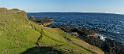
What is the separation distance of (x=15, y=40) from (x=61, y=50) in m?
2.82

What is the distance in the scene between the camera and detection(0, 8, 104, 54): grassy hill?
50.9 feet

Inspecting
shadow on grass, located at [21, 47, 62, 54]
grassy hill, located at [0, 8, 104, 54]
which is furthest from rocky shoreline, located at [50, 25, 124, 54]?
shadow on grass, located at [21, 47, 62, 54]

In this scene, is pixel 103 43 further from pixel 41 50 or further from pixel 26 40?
pixel 41 50

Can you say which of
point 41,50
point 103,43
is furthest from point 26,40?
point 103,43

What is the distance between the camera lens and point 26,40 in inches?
650

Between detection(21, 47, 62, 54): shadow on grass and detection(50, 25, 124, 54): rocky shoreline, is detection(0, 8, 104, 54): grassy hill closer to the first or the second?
detection(21, 47, 62, 54): shadow on grass

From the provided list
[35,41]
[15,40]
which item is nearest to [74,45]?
[35,41]

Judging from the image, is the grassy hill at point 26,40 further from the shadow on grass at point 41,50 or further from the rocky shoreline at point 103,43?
the rocky shoreline at point 103,43

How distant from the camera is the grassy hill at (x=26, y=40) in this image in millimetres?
15508

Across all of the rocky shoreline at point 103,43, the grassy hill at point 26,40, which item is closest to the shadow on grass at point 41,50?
the grassy hill at point 26,40

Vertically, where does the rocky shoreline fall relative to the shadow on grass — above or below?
below

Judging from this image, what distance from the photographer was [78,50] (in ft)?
52.7

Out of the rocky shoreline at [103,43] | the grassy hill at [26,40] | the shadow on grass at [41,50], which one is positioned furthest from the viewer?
the rocky shoreline at [103,43]

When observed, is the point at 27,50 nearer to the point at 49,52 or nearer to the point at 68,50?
the point at 49,52
